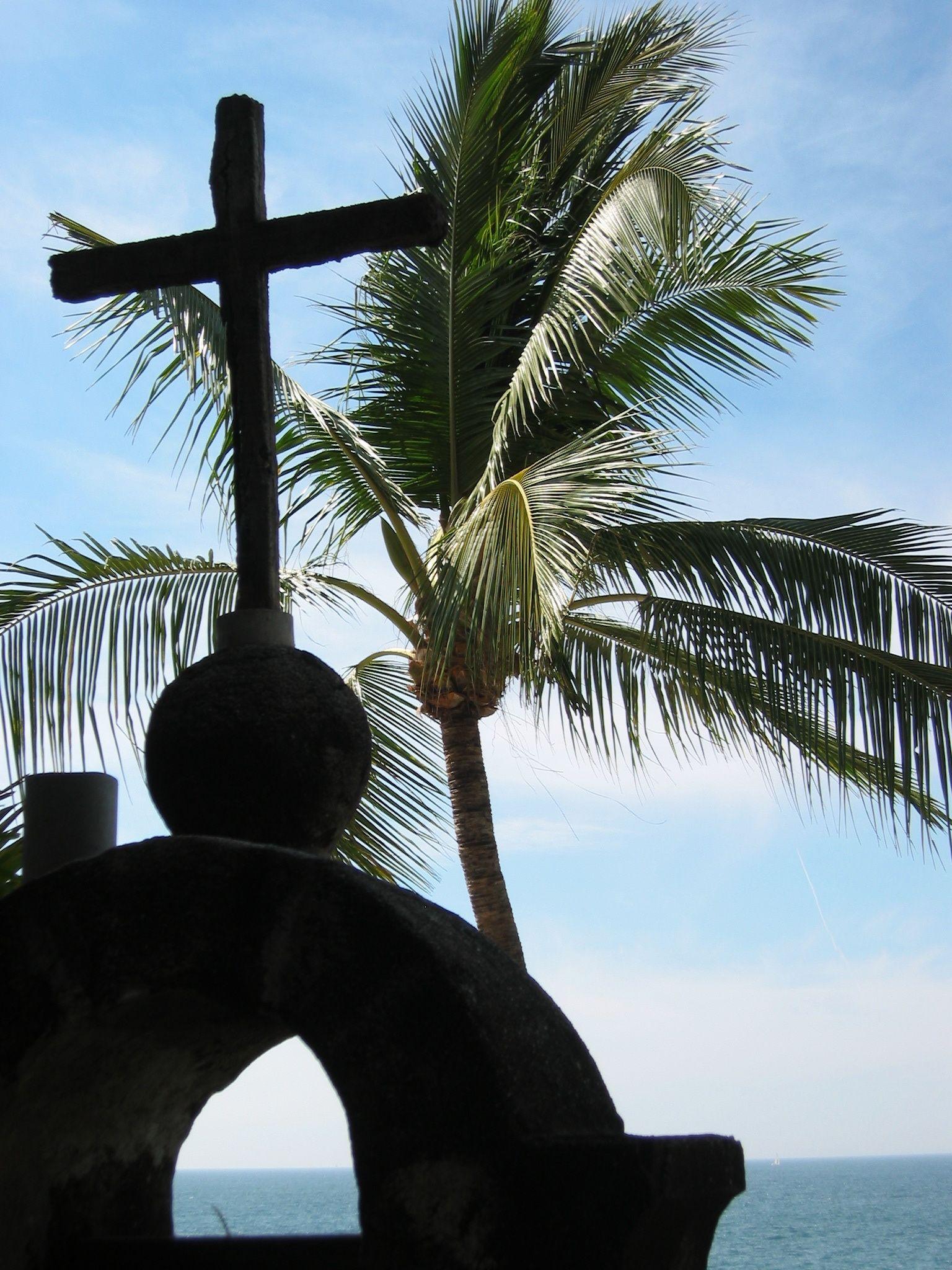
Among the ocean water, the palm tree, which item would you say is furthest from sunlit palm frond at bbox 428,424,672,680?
the ocean water

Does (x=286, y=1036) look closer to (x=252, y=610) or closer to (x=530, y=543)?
(x=252, y=610)

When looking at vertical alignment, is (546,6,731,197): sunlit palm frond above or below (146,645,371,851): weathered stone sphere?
above

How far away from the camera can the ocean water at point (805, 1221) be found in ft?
210

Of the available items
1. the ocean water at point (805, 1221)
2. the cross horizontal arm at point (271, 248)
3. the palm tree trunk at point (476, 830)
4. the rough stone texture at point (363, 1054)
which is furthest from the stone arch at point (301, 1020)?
the ocean water at point (805, 1221)

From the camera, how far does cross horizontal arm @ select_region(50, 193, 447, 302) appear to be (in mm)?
3604

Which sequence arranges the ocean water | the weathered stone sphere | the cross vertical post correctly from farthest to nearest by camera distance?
the ocean water
the cross vertical post
the weathered stone sphere

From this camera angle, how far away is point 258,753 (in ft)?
9.98

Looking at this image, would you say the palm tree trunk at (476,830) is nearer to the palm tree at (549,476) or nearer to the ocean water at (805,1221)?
the palm tree at (549,476)

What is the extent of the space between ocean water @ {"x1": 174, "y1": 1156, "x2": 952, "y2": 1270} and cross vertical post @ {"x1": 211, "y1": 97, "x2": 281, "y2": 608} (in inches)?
1021

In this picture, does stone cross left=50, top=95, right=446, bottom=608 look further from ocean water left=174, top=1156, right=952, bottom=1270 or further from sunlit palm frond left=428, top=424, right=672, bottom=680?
ocean water left=174, top=1156, right=952, bottom=1270

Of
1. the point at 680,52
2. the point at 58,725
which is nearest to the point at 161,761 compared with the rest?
the point at 58,725

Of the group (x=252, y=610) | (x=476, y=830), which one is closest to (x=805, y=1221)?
(x=476, y=830)

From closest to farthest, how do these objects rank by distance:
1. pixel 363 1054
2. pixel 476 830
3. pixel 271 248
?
pixel 363 1054
pixel 271 248
pixel 476 830

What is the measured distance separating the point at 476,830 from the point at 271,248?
571 cm
